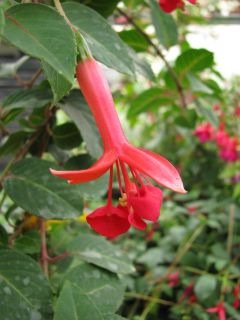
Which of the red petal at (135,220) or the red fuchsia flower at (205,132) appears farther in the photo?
the red fuchsia flower at (205,132)

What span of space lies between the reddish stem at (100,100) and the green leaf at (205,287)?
803 millimetres

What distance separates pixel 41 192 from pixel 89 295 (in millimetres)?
120

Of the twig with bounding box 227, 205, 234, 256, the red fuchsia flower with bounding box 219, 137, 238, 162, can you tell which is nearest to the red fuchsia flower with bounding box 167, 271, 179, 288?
the twig with bounding box 227, 205, 234, 256

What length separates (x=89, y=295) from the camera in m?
0.50

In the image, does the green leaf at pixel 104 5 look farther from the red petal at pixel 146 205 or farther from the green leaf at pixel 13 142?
the red petal at pixel 146 205

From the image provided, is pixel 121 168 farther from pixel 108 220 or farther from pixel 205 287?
pixel 205 287

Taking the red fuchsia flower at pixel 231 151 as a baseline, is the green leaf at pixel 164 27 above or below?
above

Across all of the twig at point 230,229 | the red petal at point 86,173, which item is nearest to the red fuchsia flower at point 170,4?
the red petal at point 86,173

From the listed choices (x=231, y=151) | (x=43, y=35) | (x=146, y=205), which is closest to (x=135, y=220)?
(x=146, y=205)

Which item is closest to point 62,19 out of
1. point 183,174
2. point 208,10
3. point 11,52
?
point 11,52

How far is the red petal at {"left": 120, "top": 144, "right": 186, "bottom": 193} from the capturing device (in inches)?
11.9

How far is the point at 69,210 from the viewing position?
0.50 metres

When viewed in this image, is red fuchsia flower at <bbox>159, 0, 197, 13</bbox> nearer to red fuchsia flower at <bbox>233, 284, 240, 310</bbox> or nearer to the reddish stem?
the reddish stem

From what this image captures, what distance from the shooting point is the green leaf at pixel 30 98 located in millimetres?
533
